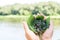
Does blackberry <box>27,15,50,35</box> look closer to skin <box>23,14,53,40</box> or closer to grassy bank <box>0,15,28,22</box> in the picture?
skin <box>23,14,53,40</box>

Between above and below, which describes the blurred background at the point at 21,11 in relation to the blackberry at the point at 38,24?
below

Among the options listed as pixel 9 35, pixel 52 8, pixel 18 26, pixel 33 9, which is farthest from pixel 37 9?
Result: pixel 9 35

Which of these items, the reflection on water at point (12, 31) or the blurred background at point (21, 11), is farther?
the reflection on water at point (12, 31)

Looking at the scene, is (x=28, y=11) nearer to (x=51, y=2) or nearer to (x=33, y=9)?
(x=33, y=9)

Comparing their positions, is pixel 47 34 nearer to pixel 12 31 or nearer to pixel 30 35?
pixel 30 35

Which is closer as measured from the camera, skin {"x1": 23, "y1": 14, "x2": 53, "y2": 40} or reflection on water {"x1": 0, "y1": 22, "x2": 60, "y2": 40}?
skin {"x1": 23, "y1": 14, "x2": 53, "y2": 40}

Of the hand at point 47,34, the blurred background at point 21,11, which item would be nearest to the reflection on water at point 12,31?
the blurred background at point 21,11

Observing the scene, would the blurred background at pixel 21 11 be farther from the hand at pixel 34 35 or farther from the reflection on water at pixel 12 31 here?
the hand at pixel 34 35

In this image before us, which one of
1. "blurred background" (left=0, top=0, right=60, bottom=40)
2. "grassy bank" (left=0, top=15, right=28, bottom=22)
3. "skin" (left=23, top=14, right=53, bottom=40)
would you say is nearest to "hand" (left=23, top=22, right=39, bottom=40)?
"skin" (left=23, top=14, right=53, bottom=40)

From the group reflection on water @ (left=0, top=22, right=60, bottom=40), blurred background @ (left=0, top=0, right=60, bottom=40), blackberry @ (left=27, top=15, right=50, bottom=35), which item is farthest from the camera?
reflection on water @ (left=0, top=22, right=60, bottom=40)
